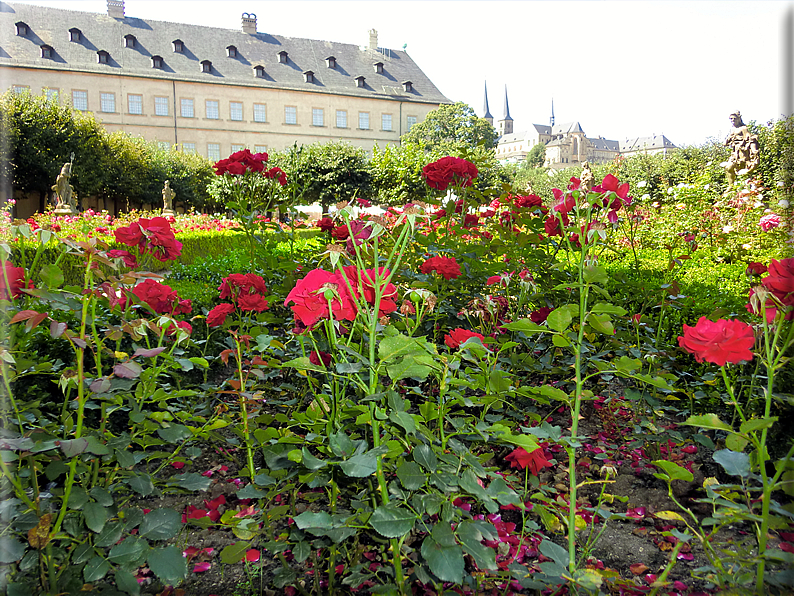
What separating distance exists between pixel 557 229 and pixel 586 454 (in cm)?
96

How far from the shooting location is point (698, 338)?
0.90m

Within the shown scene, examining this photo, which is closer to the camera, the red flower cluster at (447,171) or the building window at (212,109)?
the red flower cluster at (447,171)

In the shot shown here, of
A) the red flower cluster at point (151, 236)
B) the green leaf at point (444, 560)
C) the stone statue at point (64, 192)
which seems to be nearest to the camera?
the green leaf at point (444, 560)

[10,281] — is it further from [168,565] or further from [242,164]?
[242,164]

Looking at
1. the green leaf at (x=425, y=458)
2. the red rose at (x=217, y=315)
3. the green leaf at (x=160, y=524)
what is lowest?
the green leaf at (x=160, y=524)

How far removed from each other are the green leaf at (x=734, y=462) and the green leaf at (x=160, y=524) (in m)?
1.02

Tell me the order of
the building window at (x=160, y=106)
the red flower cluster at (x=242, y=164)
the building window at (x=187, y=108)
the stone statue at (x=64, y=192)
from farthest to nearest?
the building window at (x=187, y=108), the building window at (x=160, y=106), the stone statue at (x=64, y=192), the red flower cluster at (x=242, y=164)

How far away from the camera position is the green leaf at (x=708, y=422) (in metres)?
0.80

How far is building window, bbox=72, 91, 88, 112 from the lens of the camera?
2506 cm

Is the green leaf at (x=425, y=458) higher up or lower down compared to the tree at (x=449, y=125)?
lower down

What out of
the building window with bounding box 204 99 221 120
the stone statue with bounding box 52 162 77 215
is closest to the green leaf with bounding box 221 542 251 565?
the stone statue with bounding box 52 162 77 215

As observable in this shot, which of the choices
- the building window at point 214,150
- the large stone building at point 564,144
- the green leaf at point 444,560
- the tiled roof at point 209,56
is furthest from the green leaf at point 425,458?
the large stone building at point 564,144

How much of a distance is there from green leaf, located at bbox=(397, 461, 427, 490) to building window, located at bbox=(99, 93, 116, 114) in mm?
31667

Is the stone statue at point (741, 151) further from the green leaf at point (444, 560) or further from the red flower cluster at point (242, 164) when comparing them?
the green leaf at point (444, 560)
